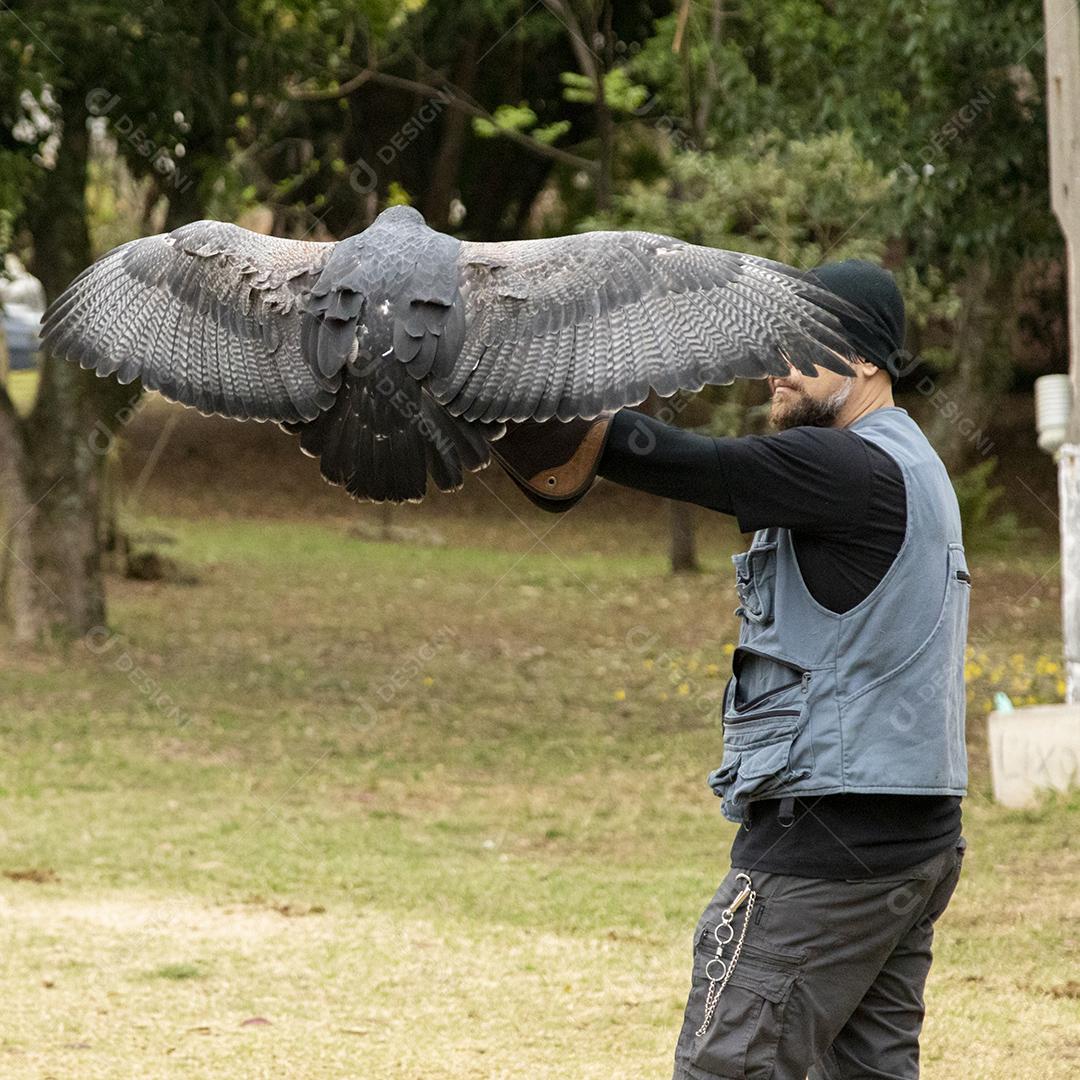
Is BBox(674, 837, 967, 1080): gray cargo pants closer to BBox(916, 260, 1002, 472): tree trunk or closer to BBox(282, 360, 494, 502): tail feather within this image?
BBox(282, 360, 494, 502): tail feather

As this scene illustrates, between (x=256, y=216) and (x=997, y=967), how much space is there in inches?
738

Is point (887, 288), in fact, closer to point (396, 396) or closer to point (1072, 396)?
point (396, 396)

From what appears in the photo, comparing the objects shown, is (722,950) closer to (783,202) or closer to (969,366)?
(783,202)

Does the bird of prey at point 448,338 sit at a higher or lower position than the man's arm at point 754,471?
higher

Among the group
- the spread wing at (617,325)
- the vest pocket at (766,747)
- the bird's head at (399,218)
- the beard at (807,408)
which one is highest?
the bird's head at (399,218)

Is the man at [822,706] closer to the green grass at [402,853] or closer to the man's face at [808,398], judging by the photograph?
the man's face at [808,398]

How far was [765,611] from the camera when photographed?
2928mm

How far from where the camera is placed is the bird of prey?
2750 mm

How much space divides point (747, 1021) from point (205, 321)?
163 cm

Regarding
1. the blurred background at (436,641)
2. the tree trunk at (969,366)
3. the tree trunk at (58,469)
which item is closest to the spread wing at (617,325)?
the blurred background at (436,641)

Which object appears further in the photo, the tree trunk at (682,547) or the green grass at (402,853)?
the tree trunk at (682,547)

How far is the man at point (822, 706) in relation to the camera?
2.74 metres

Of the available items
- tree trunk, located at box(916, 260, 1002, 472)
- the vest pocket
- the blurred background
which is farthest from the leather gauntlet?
tree trunk, located at box(916, 260, 1002, 472)

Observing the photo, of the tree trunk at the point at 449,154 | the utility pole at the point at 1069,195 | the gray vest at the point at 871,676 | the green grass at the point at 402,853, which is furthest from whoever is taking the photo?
the tree trunk at the point at 449,154
